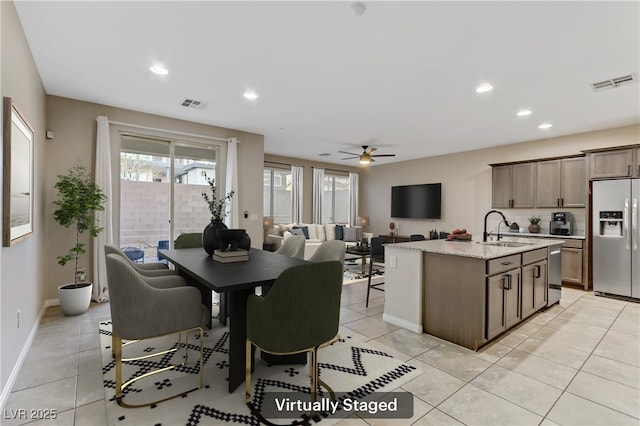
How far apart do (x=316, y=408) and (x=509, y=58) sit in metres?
3.32

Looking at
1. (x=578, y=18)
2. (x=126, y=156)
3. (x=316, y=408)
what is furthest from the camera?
(x=126, y=156)

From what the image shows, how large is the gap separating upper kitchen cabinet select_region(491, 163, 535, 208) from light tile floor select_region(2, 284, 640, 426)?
106 inches

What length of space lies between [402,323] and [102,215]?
13.6 ft

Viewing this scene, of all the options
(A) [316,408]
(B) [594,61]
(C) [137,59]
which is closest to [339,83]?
(C) [137,59]

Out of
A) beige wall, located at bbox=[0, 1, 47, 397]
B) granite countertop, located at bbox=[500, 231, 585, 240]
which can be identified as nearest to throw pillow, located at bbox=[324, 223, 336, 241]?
granite countertop, located at bbox=[500, 231, 585, 240]

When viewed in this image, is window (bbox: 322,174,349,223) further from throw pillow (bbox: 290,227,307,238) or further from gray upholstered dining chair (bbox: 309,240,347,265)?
gray upholstered dining chair (bbox: 309,240,347,265)

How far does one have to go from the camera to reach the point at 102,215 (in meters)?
4.10

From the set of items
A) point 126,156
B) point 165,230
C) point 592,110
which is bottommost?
point 165,230

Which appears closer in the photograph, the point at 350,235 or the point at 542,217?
the point at 542,217

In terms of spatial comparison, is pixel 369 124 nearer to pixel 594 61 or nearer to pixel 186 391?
pixel 594 61

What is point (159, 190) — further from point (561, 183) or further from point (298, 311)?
point (561, 183)

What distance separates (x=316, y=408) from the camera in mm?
1890

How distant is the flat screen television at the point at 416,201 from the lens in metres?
7.50

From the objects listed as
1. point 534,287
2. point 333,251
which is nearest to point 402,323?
point 333,251
